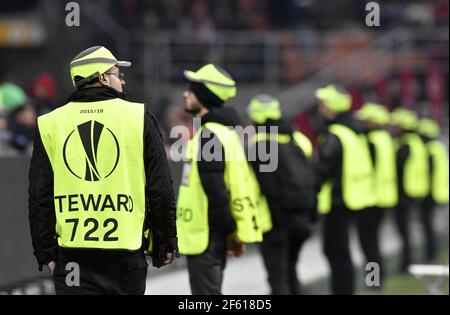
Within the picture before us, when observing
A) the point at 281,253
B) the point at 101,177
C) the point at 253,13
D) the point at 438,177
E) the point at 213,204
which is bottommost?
the point at 281,253

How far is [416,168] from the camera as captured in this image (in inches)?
771

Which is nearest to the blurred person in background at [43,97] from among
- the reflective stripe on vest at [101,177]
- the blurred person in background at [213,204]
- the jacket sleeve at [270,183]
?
the jacket sleeve at [270,183]

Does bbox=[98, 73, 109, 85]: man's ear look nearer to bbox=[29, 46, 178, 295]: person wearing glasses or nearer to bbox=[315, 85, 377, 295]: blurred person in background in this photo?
bbox=[29, 46, 178, 295]: person wearing glasses

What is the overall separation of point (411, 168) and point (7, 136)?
24.7 feet

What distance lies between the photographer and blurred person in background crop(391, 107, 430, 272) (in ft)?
60.7

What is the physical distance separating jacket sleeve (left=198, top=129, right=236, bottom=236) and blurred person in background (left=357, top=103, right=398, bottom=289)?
5.26 metres

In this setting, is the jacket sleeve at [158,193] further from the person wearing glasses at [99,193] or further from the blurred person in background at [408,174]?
the blurred person in background at [408,174]

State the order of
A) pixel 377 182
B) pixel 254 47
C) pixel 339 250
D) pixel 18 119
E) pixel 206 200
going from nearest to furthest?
pixel 206 200, pixel 339 250, pixel 18 119, pixel 377 182, pixel 254 47

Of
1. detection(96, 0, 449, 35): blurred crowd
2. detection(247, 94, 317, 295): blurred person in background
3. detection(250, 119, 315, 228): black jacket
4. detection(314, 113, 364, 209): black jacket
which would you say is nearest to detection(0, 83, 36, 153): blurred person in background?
detection(247, 94, 317, 295): blurred person in background

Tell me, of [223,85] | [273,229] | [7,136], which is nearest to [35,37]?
[7,136]

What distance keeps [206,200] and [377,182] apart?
25.5 ft

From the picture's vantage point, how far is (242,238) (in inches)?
382

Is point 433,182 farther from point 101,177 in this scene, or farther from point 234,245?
point 101,177

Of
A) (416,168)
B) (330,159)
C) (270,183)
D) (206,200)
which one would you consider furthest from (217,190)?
(416,168)
